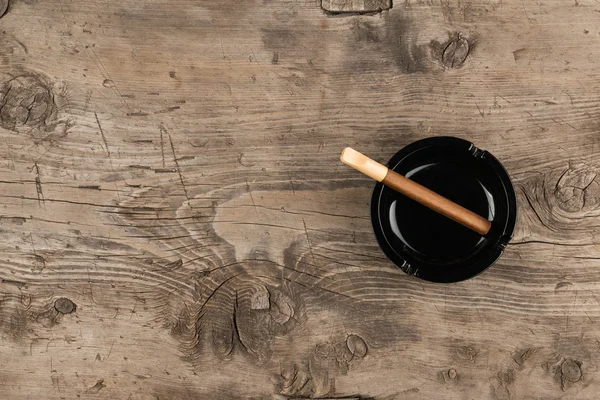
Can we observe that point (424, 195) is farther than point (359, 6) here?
No

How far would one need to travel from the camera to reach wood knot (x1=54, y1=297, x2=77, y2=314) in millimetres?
1095

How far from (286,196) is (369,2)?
1.34 ft

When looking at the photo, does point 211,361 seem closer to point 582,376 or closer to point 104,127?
point 104,127

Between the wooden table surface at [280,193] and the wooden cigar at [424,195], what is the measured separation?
15 cm

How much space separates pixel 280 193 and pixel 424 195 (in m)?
0.29

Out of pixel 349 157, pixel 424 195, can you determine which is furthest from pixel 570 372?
pixel 349 157

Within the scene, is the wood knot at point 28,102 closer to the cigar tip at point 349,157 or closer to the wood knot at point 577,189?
the cigar tip at point 349,157

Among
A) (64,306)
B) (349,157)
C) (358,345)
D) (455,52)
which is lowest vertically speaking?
(64,306)

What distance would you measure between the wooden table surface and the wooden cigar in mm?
146

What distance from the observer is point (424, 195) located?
0.93m

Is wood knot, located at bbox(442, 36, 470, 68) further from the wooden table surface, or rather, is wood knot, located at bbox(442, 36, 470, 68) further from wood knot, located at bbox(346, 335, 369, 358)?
wood knot, located at bbox(346, 335, 369, 358)

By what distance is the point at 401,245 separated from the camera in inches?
39.8

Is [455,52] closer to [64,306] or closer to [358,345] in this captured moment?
[358,345]

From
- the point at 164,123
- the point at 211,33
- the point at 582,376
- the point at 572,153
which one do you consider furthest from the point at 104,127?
the point at 582,376
